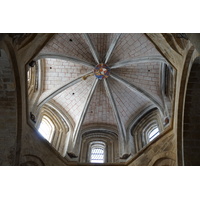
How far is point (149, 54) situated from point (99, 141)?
207 inches

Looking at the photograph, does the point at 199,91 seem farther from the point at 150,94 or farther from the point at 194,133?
the point at 150,94

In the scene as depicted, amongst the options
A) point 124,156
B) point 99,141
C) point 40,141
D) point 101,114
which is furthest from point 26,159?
point 101,114

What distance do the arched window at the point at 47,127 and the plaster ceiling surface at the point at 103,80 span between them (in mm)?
1309

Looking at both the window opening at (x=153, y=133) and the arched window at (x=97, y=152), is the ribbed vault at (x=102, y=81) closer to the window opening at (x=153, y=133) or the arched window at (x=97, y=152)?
the arched window at (x=97, y=152)

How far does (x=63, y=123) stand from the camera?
14.7 m

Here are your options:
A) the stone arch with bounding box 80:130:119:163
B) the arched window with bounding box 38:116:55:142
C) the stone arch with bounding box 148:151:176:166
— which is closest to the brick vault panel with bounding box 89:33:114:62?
the stone arch with bounding box 80:130:119:163

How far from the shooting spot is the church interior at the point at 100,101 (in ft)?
28.9

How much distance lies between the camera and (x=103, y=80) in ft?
50.6

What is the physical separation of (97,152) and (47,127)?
286 centimetres

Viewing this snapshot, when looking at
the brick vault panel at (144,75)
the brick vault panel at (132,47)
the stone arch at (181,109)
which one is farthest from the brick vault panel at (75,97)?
the stone arch at (181,109)

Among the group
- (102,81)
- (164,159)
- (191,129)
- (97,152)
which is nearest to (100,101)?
(102,81)

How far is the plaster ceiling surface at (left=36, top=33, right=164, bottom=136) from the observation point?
13.7 m

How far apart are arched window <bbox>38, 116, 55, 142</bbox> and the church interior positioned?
0.17 ft

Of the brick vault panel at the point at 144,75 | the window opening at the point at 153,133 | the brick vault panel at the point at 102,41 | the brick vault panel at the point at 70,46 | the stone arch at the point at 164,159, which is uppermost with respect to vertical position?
the brick vault panel at the point at 102,41
